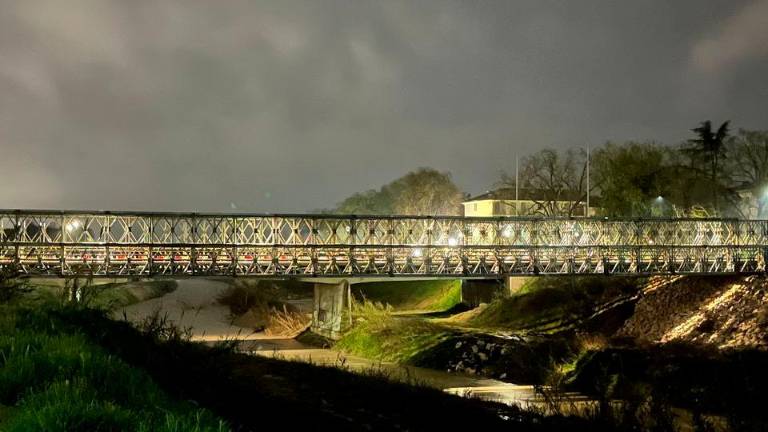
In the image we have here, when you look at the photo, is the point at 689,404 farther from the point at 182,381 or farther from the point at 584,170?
the point at 584,170

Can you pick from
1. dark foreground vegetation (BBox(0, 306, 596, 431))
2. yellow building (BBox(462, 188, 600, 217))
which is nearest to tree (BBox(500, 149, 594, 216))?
yellow building (BBox(462, 188, 600, 217))

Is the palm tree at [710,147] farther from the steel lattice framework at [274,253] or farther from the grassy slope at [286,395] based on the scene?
the grassy slope at [286,395]

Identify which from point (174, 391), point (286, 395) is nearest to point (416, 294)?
point (286, 395)

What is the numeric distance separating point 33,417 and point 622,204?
81503 mm

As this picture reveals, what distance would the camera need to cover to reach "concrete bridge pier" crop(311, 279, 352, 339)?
56.3 metres

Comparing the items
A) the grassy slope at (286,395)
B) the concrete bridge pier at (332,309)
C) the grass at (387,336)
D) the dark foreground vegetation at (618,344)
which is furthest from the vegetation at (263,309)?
the grassy slope at (286,395)

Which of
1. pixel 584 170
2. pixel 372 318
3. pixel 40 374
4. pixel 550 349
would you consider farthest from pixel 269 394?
pixel 584 170

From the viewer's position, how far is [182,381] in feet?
48.3

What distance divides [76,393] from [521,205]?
360 ft

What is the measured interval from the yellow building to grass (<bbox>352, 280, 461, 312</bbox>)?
1960 cm

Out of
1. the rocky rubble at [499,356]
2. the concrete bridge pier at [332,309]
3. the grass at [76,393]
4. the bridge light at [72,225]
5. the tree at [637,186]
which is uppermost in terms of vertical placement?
the tree at [637,186]

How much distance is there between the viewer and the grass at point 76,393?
766 centimetres

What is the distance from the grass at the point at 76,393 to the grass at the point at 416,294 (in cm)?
6346

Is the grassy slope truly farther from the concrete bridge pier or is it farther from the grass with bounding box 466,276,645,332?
the grass with bounding box 466,276,645,332
